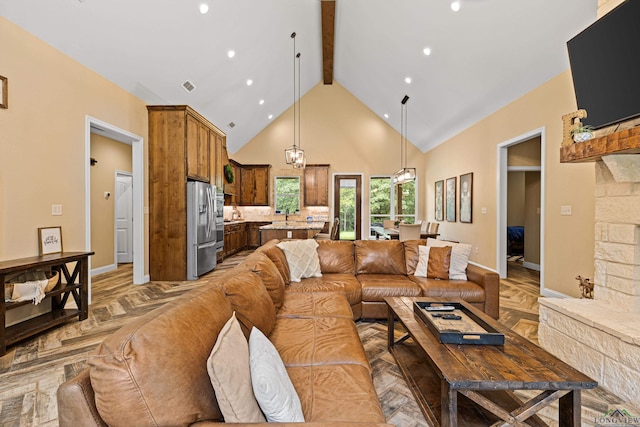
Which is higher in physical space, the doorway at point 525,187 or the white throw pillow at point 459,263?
the doorway at point 525,187

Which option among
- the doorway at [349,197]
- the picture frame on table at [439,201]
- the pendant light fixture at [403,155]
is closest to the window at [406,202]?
the pendant light fixture at [403,155]

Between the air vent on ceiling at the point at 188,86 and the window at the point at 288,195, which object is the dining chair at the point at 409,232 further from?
the air vent on ceiling at the point at 188,86

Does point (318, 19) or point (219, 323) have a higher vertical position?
point (318, 19)

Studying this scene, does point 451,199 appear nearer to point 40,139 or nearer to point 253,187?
point 253,187

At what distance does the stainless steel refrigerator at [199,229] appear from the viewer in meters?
4.87

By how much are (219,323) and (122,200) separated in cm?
630

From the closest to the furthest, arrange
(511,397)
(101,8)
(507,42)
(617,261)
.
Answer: (511,397), (617,261), (101,8), (507,42)

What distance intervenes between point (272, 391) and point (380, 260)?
2.67m

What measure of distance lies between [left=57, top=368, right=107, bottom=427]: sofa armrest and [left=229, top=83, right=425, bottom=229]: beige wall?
8187mm

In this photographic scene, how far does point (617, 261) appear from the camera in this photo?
2361 mm

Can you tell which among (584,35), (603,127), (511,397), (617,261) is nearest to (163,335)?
(511,397)

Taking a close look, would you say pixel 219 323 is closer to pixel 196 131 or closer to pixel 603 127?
pixel 603 127

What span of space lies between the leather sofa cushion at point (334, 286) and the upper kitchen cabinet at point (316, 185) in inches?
221

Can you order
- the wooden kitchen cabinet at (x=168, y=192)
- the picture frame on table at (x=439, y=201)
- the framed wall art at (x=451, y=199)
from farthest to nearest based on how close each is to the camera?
the picture frame on table at (x=439, y=201)
the framed wall art at (x=451, y=199)
the wooden kitchen cabinet at (x=168, y=192)
